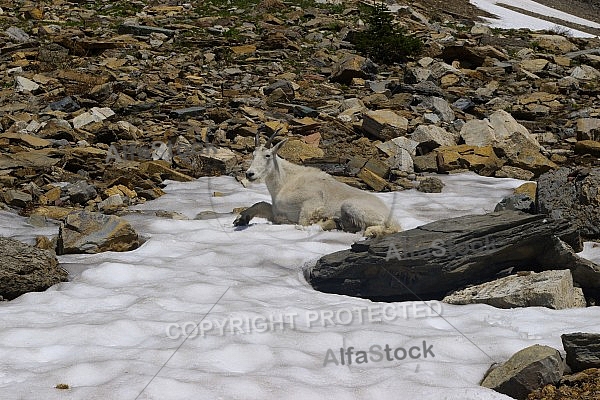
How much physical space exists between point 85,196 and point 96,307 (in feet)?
15.8

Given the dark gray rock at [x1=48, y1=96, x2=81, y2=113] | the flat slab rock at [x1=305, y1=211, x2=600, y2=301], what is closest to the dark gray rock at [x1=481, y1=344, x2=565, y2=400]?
the flat slab rock at [x1=305, y1=211, x2=600, y2=301]

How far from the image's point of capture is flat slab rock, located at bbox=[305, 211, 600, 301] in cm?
778

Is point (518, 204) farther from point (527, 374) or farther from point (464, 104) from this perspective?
point (464, 104)

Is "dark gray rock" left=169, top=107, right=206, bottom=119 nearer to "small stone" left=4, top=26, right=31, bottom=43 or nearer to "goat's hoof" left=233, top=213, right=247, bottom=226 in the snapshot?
"goat's hoof" left=233, top=213, right=247, bottom=226

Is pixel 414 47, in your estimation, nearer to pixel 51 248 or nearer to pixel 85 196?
pixel 85 196

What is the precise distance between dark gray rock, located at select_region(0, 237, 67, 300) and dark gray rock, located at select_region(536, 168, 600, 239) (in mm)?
6272

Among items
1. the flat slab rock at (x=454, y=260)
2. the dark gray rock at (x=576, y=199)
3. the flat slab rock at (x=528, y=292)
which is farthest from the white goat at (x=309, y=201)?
the flat slab rock at (x=528, y=292)

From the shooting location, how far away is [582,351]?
5652 mm

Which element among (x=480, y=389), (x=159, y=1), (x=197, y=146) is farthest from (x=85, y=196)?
(x=159, y=1)

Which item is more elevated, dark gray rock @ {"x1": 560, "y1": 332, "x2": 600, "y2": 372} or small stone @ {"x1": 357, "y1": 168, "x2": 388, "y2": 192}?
dark gray rock @ {"x1": 560, "y1": 332, "x2": 600, "y2": 372}

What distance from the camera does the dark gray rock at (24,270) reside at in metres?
7.27

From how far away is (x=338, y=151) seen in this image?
1508cm

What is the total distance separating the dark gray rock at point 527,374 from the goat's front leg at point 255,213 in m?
5.60

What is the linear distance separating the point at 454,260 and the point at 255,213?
3.93 metres
